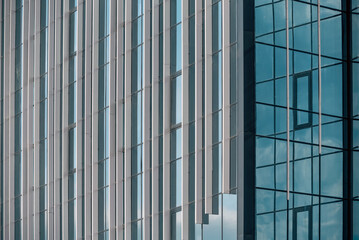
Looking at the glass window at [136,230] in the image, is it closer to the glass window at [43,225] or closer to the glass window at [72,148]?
the glass window at [72,148]

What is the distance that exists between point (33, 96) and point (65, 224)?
10.1 m

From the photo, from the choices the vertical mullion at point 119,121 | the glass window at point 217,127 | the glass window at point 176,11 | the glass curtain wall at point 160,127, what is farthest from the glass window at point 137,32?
the glass window at point 217,127

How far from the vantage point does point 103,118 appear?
58.2m

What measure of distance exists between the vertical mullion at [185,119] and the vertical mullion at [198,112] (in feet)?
4.03

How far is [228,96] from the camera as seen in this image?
46344mm

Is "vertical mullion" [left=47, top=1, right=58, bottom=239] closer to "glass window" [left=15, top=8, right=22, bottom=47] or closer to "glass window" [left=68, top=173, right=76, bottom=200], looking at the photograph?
"glass window" [left=68, top=173, right=76, bottom=200]

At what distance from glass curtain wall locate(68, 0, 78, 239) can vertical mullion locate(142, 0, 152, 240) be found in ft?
29.2

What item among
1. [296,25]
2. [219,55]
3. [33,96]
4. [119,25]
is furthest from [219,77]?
[33,96]

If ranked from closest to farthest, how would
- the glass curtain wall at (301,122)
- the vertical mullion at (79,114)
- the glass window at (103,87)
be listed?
the glass curtain wall at (301,122)
the glass window at (103,87)
the vertical mullion at (79,114)

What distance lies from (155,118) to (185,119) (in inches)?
130

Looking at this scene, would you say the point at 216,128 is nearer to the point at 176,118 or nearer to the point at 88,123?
the point at 176,118

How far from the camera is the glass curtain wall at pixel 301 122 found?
45969 millimetres

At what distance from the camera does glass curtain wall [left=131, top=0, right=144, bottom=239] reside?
5388cm

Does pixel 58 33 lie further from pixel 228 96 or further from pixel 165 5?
pixel 228 96
